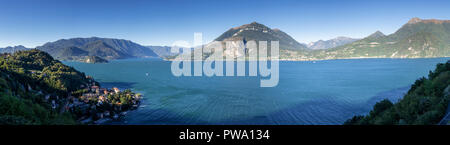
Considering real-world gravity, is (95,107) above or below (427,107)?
below

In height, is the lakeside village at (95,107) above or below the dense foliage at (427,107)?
below

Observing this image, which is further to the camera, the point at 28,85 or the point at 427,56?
the point at 427,56

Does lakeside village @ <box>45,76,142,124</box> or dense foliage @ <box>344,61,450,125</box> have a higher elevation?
dense foliage @ <box>344,61,450,125</box>

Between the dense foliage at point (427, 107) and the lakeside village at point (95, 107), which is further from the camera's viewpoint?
the lakeside village at point (95, 107)

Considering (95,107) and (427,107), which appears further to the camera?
(95,107)

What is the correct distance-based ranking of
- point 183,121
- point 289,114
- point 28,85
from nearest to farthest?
point 183,121 → point 289,114 → point 28,85

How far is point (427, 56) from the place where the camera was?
174 metres

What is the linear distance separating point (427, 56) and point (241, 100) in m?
218

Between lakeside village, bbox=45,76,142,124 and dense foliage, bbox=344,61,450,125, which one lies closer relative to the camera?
dense foliage, bbox=344,61,450,125
